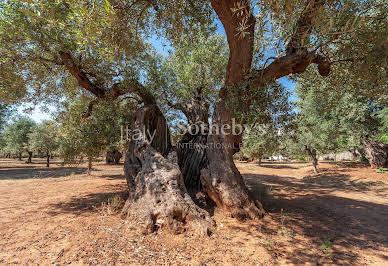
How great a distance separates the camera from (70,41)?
18.5 feet

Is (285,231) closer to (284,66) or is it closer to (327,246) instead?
(327,246)

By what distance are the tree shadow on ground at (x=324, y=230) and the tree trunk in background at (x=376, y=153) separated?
12034 mm

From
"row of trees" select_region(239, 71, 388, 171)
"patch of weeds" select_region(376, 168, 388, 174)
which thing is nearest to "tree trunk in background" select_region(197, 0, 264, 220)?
"row of trees" select_region(239, 71, 388, 171)

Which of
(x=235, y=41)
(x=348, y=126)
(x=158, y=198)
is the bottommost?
(x=158, y=198)

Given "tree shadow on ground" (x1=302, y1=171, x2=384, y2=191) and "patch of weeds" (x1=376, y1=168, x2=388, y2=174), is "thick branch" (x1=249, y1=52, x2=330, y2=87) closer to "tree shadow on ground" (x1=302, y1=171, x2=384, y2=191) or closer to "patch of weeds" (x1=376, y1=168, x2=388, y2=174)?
"tree shadow on ground" (x1=302, y1=171, x2=384, y2=191)

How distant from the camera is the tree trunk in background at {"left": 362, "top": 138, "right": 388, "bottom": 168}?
1412cm

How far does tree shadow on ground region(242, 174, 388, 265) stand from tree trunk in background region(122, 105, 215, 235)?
1267mm

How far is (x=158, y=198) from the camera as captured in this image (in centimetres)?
427

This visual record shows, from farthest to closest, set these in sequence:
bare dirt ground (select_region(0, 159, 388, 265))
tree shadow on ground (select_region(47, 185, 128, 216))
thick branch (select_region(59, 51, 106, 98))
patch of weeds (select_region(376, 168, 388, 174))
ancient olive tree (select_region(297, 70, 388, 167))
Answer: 1. patch of weeds (select_region(376, 168, 388, 174))
2. ancient olive tree (select_region(297, 70, 388, 167))
3. thick branch (select_region(59, 51, 106, 98))
4. tree shadow on ground (select_region(47, 185, 128, 216))
5. bare dirt ground (select_region(0, 159, 388, 265))

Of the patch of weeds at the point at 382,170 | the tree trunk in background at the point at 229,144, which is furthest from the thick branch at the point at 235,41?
the patch of weeds at the point at 382,170

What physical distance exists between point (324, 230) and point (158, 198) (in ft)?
13.6

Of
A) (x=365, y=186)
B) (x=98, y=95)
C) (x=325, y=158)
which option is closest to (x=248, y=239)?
(x=98, y=95)

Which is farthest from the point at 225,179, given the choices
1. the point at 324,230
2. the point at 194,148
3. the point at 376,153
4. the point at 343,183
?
the point at 376,153

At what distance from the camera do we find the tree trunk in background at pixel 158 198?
3.86 metres
